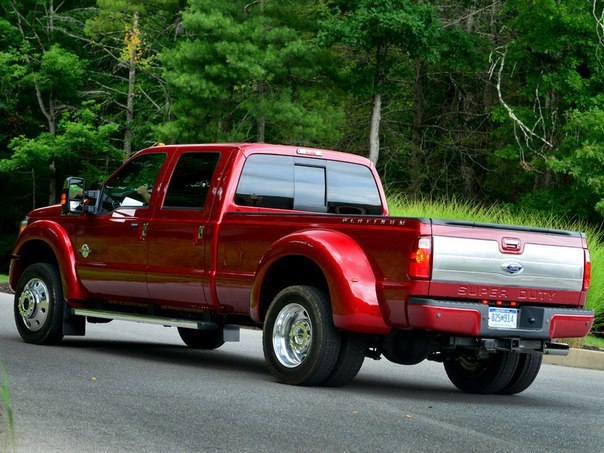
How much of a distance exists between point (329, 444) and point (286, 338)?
Result: 2.94 metres

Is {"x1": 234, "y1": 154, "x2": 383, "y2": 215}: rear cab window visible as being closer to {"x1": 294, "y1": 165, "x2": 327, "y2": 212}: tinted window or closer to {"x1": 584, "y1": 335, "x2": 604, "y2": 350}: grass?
{"x1": 294, "y1": 165, "x2": 327, "y2": 212}: tinted window

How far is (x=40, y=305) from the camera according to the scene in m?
12.9

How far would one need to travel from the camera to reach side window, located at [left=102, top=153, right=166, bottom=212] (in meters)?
12.2

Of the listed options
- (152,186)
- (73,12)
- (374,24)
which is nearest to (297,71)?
(374,24)

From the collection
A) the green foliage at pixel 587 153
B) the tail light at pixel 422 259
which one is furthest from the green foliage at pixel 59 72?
the tail light at pixel 422 259

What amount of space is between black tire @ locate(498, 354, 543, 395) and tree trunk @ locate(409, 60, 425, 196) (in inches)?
1235

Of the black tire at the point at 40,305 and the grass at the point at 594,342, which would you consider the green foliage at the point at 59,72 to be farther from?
the black tire at the point at 40,305

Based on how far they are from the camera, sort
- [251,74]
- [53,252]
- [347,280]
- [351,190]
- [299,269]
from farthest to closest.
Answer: [251,74], [53,252], [351,190], [299,269], [347,280]

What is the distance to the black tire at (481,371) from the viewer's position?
36.1ft

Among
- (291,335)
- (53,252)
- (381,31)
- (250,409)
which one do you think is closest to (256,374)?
(291,335)

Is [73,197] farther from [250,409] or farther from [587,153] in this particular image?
[587,153]

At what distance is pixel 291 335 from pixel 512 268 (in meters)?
1.93

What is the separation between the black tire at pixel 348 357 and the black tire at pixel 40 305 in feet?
12.4

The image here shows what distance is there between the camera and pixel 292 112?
1512 inches
